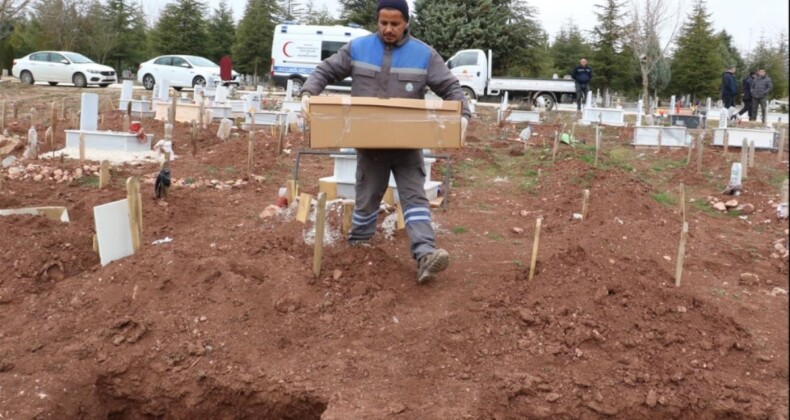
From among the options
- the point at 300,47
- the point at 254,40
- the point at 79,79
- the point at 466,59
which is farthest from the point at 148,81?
the point at 254,40

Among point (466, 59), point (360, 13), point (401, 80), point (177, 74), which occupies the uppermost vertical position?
point (360, 13)

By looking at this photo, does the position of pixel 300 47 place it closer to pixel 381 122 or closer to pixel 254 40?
pixel 254 40

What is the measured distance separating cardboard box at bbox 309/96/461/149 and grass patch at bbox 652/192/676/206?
4.58 m

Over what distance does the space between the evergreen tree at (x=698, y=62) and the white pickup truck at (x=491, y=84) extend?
1200 cm

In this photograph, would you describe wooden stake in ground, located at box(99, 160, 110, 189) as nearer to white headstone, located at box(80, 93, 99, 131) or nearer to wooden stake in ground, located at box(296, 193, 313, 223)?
white headstone, located at box(80, 93, 99, 131)

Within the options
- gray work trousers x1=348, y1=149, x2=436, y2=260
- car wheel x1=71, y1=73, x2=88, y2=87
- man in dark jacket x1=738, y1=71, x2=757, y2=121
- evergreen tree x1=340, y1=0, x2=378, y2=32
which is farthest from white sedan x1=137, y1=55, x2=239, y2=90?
gray work trousers x1=348, y1=149, x2=436, y2=260

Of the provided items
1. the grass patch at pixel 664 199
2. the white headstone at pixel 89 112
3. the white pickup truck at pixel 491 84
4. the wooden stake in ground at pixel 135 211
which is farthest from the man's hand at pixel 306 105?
the white pickup truck at pixel 491 84

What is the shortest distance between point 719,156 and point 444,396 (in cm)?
960

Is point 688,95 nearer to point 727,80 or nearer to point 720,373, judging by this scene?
point 727,80

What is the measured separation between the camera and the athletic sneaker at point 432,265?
13.2 feet

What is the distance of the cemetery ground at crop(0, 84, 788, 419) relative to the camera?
3260 mm

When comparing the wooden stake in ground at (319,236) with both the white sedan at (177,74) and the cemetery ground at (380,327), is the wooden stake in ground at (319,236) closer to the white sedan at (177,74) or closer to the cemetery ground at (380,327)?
the cemetery ground at (380,327)

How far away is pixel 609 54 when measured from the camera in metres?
33.3

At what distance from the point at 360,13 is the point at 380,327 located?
3664 cm
